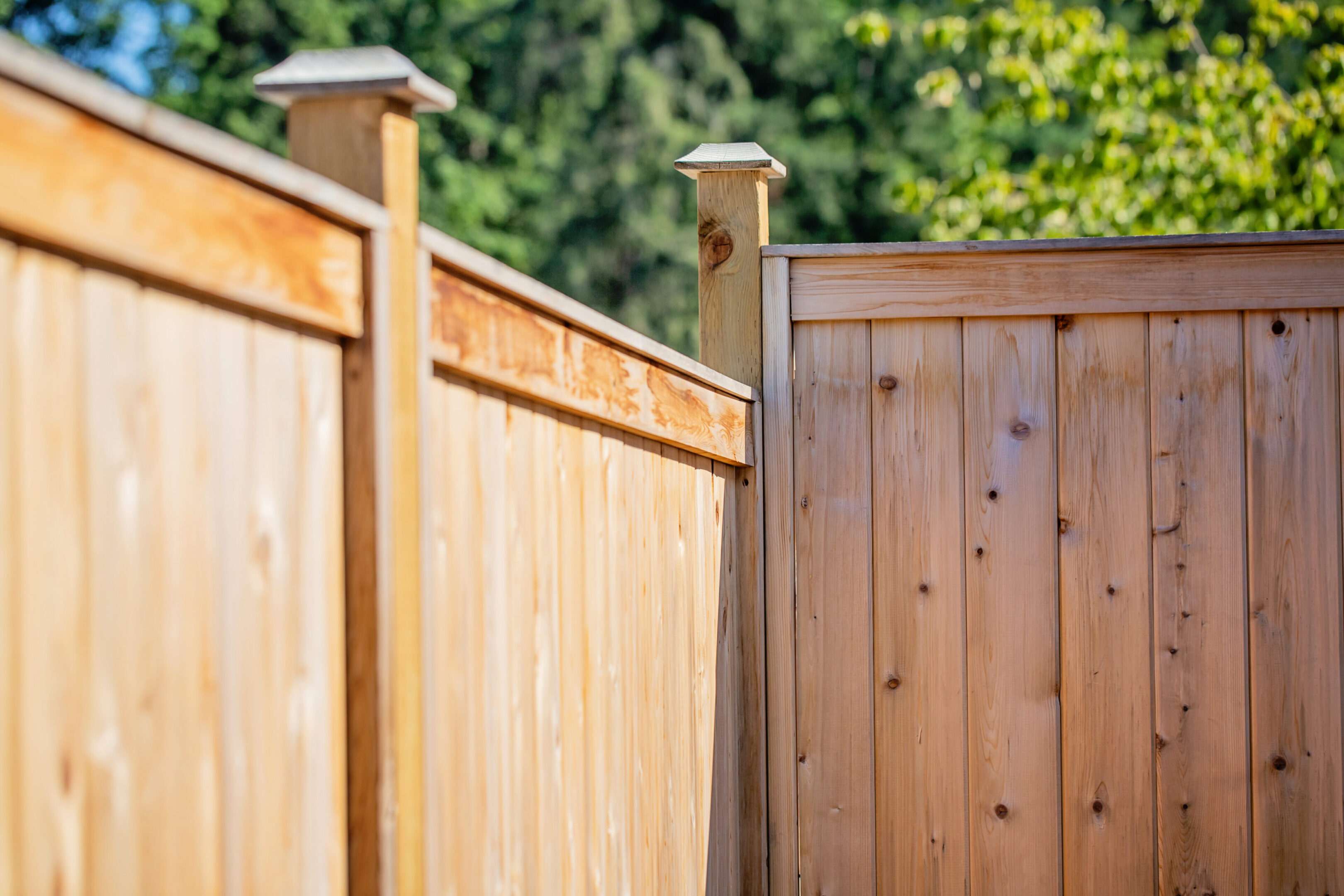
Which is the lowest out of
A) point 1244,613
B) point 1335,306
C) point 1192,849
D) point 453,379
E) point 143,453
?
point 1192,849

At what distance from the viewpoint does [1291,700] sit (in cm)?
237

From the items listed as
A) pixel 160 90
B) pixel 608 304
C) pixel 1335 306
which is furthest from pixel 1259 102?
pixel 160 90

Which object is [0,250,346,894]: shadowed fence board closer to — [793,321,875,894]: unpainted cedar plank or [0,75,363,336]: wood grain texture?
[0,75,363,336]: wood grain texture

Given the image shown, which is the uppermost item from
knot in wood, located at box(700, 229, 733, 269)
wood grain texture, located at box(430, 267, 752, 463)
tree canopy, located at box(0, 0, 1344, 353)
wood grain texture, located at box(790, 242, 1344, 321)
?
tree canopy, located at box(0, 0, 1344, 353)

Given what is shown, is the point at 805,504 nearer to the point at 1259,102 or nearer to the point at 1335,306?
the point at 1335,306

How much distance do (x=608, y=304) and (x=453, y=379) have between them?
12.3m

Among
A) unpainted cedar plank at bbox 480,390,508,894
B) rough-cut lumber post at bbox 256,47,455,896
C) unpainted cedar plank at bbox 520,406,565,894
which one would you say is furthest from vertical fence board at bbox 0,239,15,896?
Answer: unpainted cedar plank at bbox 520,406,565,894

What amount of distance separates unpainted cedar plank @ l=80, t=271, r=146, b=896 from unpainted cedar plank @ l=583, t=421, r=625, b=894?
0.75 m

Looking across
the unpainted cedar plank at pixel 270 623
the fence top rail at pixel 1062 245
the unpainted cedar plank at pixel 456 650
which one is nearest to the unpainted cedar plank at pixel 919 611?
the fence top rail at pixel 1062 245

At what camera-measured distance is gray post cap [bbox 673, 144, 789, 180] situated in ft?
8.37

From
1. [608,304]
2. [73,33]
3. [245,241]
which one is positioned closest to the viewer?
[245,241]

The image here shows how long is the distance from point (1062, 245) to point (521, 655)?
5.21ft

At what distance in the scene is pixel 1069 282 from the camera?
8.05 feet

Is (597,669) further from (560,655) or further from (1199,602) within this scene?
(1199,602)
